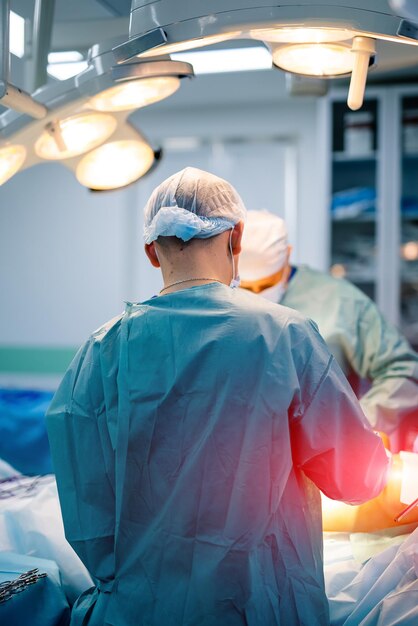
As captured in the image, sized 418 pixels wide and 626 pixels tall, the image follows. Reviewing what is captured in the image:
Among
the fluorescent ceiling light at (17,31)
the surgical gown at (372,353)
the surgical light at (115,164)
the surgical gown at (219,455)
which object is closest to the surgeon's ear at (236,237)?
the surgical gown at (219,455)

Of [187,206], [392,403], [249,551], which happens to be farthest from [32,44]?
[392,403]

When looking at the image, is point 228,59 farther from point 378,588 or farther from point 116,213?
point 378,588

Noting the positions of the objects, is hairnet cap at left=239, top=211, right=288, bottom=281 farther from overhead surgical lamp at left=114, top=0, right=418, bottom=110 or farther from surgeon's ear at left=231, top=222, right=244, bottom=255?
overhead surgical lamp at left=114, top=0, right=418, bottom=110

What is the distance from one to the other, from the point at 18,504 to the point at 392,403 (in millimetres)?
1356

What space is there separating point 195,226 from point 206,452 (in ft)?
1.49

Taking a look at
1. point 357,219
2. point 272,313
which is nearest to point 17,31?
point 272,313

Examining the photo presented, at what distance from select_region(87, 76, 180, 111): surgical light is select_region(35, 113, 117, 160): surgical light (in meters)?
0.12

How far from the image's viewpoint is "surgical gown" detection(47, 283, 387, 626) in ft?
4.39

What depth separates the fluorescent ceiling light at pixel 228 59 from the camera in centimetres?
363

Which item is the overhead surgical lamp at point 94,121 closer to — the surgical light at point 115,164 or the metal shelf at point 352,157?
the surgical light at point 115,164

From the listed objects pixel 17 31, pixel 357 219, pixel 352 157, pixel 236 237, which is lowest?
pixel 357 219

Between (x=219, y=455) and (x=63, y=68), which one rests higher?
(x=63, y=68)

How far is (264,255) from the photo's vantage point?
99.7 inches

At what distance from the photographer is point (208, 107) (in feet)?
17.2
